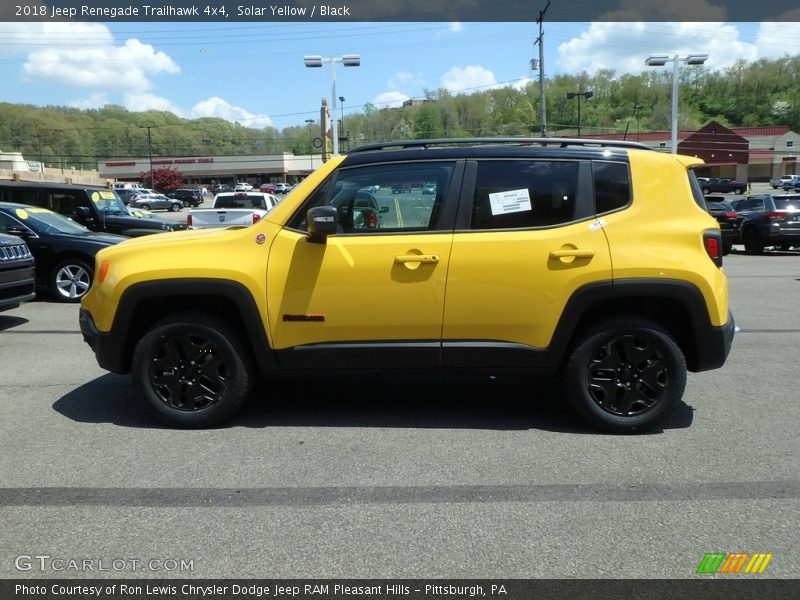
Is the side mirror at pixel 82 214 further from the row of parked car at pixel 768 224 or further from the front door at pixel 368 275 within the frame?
the row of parked car at pixel 768 224

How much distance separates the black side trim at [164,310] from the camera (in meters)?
4.55

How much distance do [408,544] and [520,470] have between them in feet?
3.59

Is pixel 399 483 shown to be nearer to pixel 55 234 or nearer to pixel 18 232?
pixel 55 234

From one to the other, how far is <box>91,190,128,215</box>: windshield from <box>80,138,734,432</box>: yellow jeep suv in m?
10.2

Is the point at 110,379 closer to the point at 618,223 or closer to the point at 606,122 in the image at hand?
the point at 618,223

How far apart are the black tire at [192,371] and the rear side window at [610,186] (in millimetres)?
2634

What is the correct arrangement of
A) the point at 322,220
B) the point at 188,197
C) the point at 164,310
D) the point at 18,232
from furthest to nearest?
the point at 188,197
the point at 18,232
the point at 164,310
the point at 322,220

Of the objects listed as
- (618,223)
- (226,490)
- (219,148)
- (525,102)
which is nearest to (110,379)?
(226,490)

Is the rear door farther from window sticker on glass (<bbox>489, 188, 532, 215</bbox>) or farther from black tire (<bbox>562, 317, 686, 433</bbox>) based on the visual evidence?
Result: black tire (<bbox>562, 317, 686, 433</bbox>)

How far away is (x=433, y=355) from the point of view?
458cm

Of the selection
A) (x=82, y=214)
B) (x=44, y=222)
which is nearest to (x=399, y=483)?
(x=44, y=222)

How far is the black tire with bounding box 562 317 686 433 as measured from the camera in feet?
14.8

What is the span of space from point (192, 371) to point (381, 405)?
57.0 inches

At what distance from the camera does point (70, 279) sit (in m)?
10.7
